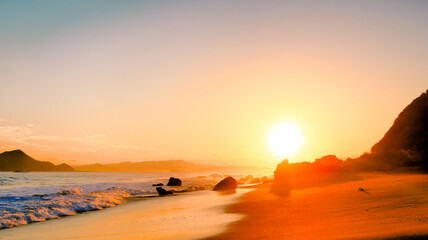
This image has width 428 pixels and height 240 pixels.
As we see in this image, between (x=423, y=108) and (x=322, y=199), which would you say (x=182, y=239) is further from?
(x=423, y=108)

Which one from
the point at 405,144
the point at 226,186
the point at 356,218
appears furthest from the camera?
the point at 226,186

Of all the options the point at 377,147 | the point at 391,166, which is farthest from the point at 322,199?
the point at 377,147

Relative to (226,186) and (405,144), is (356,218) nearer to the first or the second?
(405,144)

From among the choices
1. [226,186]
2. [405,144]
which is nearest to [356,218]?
[405,144]

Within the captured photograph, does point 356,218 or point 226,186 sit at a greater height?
point 356,218

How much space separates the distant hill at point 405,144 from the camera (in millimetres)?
17266

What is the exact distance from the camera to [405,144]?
795 inches

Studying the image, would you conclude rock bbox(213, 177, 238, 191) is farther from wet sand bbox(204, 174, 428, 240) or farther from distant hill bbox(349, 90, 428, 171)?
wet sand bbox(204, 174, 428, 240)

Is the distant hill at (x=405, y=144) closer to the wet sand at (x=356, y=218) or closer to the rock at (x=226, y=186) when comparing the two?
the wet sand at (x=356, y=218)

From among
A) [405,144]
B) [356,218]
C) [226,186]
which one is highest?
[405,144]

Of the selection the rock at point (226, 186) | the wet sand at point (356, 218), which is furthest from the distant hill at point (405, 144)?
the rock at point (226, 186)

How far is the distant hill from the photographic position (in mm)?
17266

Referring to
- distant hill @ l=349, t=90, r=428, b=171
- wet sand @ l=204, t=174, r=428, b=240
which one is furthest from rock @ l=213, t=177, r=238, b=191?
wet sand @ l=204, t=174, r=428, b=240

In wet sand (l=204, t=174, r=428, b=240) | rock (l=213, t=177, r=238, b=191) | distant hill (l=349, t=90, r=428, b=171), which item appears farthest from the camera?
rock (l=213, t=177, r=238, b=191)
